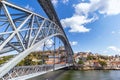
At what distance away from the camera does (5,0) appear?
14.4 metres

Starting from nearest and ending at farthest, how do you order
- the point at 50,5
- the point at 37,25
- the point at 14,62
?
the point at 14,62, the point at 37,25, the point at 50,5

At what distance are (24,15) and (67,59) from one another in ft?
293

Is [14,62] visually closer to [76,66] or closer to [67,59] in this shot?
[67,59]

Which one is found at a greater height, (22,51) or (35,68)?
(22,51)

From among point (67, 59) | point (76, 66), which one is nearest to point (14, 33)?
point (67, 59)

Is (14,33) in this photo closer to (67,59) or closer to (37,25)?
(37,25)

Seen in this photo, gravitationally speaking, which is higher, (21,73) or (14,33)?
(14,33)

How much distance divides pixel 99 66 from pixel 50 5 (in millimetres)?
86619

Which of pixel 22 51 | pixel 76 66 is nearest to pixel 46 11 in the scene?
pixel 22 51

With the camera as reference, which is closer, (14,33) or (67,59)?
(14,33)

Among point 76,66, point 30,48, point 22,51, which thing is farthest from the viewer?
point 76,66

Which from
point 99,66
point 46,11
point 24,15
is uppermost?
point 46,11

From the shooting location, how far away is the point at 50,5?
1448 inches

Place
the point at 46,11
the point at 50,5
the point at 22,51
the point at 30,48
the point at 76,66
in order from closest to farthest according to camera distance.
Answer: the point at 22,51
the point at 30,48
the point at 50,5
the point at 46,11
the point at 76,66
